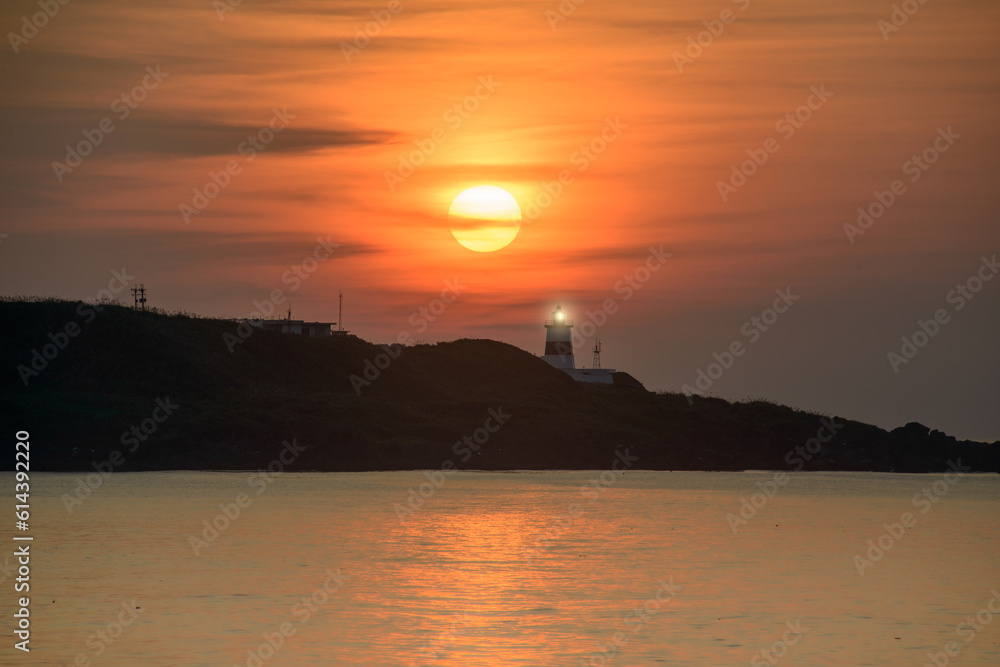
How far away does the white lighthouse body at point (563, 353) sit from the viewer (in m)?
164

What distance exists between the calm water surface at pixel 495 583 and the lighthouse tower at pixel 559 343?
93.4 m

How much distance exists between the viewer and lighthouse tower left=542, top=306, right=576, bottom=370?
541 ft

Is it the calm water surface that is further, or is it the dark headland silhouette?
the dark headland silhouette

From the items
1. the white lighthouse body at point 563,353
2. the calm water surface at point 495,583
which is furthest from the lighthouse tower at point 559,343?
the calm water surface at point 495,583

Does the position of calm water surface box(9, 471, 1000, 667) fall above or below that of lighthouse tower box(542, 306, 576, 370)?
below

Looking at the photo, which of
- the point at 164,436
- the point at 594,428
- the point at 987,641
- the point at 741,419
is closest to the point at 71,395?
the point at 164,436

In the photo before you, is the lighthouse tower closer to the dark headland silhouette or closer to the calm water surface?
the dark headland silhouette

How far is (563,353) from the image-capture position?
165 m

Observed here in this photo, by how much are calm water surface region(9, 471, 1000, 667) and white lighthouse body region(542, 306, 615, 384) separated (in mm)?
93048

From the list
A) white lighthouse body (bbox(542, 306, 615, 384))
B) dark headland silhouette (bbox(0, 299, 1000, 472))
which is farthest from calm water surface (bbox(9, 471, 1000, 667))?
white lighthouse body (bbox(542, 306, 615, 384))

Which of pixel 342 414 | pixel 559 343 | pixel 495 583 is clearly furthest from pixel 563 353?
pixel 495 583

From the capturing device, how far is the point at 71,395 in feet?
325

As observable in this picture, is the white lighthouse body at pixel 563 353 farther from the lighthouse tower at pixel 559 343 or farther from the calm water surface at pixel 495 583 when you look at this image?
the calm water surface at pixel 495 583

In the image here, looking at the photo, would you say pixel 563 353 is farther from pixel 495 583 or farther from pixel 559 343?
pixel 495 583
